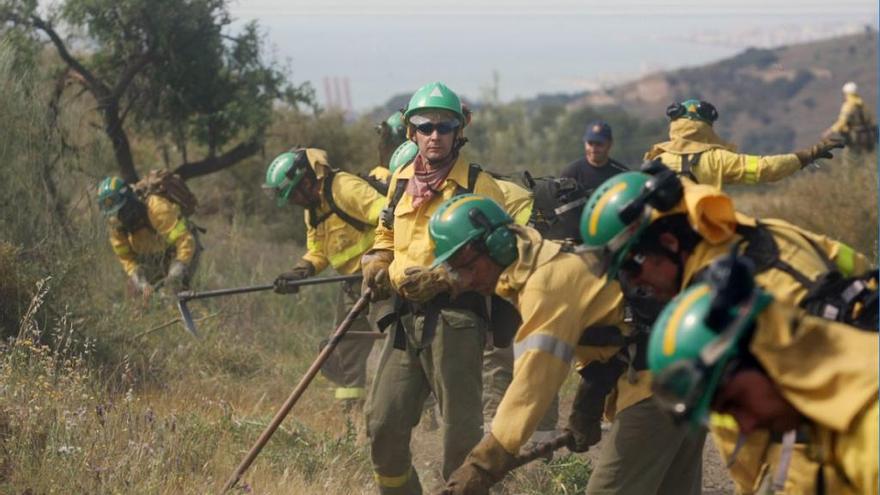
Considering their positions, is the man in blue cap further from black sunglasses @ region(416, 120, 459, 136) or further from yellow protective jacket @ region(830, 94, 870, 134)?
black sunglasses @ region(416, 120, 459, 136)

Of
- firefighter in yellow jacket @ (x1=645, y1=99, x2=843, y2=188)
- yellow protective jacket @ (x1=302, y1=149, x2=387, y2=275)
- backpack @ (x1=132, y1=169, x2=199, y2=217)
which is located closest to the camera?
firefighter in yellow jacket @ (x1=645, y1=99, x2=843, y2=188)

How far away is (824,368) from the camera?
3.08 meters

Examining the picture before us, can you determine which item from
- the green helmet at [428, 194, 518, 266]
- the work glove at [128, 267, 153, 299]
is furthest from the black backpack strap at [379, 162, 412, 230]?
the work glove at [128, 267, 153, 299]

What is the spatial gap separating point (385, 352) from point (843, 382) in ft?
11.2

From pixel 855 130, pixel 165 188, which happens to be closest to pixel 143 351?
pixel 165 188

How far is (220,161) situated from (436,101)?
28.8ft

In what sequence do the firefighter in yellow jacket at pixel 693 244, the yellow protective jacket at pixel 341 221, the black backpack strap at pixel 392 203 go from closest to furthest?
the firefighter in yellow jacket at pixel 693 244 < the black backpack strap at pixel 392 203 < the yellow protective jacket at pixel 341 221

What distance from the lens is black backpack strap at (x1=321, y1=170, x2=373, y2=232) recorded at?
8586 millimetres

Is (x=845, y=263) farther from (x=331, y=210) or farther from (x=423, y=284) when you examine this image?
(x=331, y=210)

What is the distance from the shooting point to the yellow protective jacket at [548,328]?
4.59 m

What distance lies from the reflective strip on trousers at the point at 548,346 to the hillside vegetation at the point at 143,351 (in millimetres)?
1781

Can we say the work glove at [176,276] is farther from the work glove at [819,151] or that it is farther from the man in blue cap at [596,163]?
the work glove at [819,151]

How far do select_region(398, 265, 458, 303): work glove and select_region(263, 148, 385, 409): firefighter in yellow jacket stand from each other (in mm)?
2519

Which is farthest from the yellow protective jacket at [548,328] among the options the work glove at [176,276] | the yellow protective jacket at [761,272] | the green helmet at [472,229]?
the work glove at [176,276]
